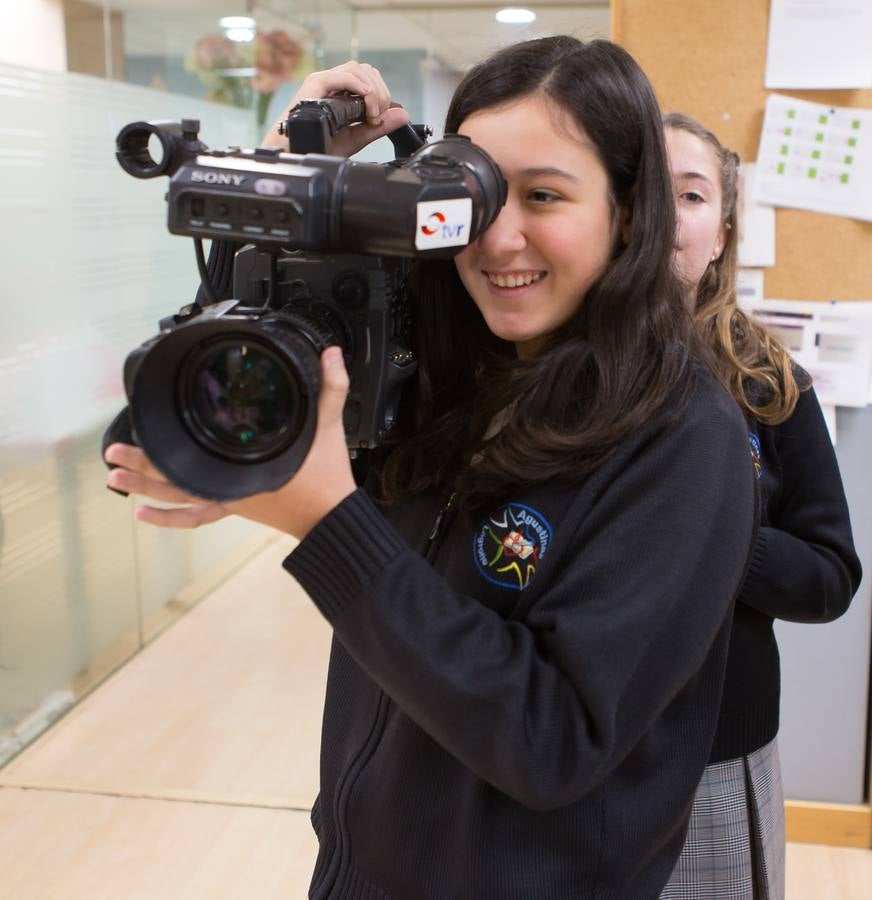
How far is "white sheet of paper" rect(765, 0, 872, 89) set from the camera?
173 centimetres

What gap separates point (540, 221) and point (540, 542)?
0.23 meters

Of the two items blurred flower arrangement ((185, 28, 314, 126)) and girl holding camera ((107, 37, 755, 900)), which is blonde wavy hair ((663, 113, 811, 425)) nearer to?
girl holding camera ((107, 37, 755, 900))

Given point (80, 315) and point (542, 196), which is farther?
point (80, 315)

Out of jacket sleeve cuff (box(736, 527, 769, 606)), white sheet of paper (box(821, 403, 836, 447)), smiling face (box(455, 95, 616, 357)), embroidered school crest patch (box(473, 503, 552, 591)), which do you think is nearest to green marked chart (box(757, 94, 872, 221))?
white sheet of paper (box(821, 403, 836, 447))

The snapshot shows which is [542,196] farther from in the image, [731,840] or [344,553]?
[731,840]

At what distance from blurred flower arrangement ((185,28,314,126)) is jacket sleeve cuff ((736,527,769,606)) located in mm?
2324

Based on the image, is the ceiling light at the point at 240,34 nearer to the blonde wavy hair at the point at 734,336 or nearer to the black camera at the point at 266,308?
the blonde wavy hair at the point at 734,336

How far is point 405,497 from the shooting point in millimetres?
846

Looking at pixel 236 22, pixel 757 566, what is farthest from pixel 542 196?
pixel 236 22

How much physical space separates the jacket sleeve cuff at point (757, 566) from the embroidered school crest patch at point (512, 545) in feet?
1.46

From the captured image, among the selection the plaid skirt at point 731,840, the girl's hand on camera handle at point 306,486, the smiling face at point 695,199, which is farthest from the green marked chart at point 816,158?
the girl's hand on camera handle at point 306,486

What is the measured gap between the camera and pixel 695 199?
123cm

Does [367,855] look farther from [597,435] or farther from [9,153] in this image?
[9,153]

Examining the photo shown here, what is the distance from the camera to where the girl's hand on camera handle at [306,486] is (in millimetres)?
636
